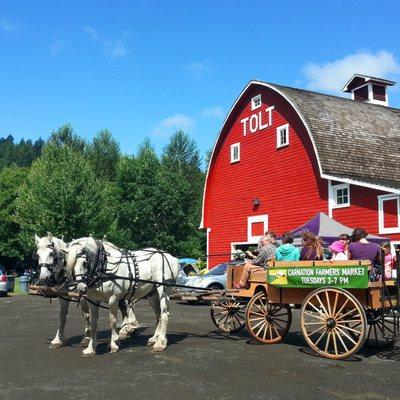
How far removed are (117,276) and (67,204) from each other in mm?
29126

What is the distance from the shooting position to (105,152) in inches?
2611

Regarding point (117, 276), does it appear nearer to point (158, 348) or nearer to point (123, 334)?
point (158, 348)

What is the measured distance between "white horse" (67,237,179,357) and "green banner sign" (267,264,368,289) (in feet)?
6.95

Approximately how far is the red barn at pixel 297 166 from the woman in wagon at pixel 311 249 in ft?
36.1

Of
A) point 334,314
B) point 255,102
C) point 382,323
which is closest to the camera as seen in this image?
point 334,314

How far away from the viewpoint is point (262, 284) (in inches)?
402

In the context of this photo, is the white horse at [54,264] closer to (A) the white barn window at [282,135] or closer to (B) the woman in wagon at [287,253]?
(B) the woman in wagon at [287,253]

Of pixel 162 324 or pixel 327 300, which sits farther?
pixel 162 324

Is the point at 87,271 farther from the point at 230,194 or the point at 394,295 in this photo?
the point at 230,194

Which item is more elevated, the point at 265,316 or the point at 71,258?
the point at 71,258

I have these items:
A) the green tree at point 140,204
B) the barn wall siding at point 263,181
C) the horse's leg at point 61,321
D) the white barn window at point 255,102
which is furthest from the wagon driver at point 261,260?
the green tree at point 140,204

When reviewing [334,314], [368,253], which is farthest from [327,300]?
[368,253]

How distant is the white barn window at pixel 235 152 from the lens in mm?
28966

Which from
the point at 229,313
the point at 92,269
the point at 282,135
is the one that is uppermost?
the point at 282,135
